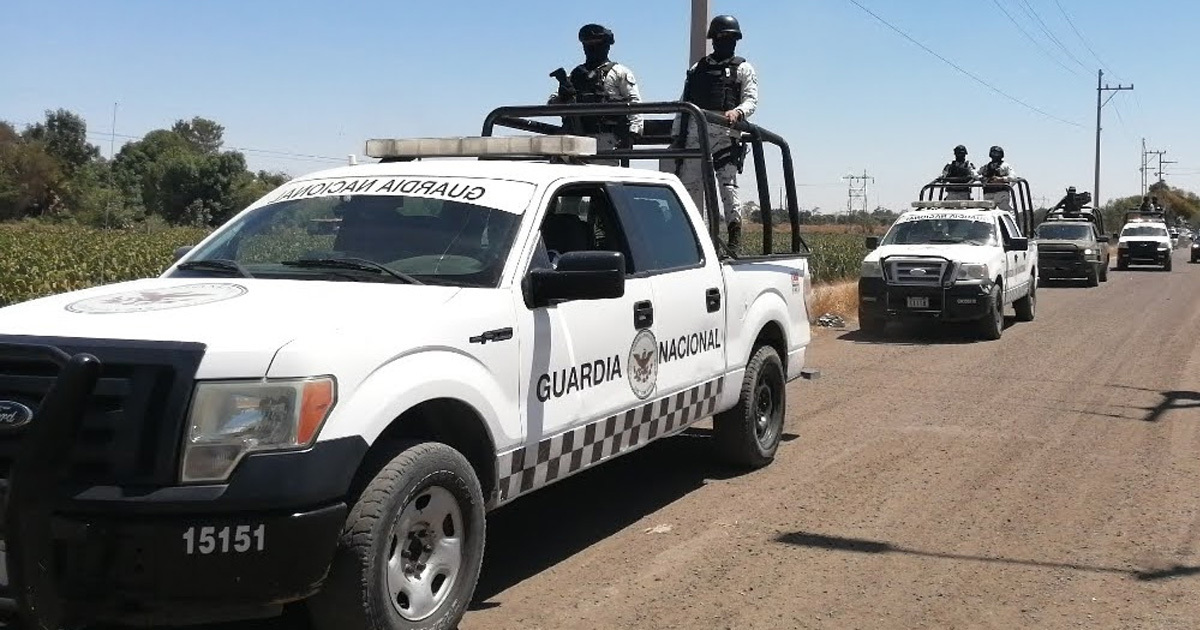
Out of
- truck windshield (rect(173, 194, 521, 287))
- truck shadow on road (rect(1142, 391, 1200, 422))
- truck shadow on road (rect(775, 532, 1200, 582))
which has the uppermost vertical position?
truck windshield (rect(173, 194, 521, 287))

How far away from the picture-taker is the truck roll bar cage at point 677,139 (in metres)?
6.85

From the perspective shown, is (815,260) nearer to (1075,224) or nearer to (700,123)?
(1075,224)

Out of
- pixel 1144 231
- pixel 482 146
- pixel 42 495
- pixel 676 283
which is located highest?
pixel 482 146

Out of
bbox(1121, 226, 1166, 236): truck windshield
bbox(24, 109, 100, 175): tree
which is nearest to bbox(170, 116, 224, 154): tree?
bbox(24, 109, 100, 175): tree

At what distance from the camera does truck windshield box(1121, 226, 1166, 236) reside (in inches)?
1471

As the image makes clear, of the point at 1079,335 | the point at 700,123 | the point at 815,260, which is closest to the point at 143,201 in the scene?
the point at 815,260

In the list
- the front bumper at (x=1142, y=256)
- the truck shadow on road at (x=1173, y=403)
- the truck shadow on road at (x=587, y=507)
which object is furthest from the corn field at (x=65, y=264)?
the front bumper at (x=1142, y=256)

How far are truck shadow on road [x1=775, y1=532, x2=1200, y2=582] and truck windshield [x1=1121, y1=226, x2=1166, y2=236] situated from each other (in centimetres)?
3546

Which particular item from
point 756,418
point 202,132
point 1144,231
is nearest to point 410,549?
point 756,418

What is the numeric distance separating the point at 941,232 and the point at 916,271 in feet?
4.79

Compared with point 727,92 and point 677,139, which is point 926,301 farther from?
point 677,139

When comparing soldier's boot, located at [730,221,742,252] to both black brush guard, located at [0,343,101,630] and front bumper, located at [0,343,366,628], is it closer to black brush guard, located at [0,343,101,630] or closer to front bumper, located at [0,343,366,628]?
front bumper, located at [0,343,366,628]

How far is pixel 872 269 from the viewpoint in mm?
16078

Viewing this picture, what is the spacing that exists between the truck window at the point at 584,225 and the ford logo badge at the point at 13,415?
254cm
